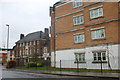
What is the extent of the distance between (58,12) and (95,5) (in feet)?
31.1

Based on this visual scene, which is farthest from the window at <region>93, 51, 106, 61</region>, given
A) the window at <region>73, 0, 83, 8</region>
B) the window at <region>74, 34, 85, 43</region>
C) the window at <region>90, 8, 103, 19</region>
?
the window at <region>73, 0, 83, 8</region>

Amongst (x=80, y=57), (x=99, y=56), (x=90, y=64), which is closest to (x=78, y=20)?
(x=80, y=57)

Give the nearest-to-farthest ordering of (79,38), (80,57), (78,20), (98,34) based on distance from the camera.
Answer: (98,34) → (80,57) → (79,38) → (78,20)

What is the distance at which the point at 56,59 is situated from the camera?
1219 inches

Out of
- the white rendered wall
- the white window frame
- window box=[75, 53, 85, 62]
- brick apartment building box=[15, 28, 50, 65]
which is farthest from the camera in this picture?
brick apartment building box=[15, 28, 50, 65]

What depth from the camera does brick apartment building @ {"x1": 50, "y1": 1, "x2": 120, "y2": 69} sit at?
69.9 feet

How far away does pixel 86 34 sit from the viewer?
80.3ft

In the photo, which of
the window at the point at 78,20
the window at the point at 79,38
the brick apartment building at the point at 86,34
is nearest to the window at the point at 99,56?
the brick apartment building at the point at 86,34

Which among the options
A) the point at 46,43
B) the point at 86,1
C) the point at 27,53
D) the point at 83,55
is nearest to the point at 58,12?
the point at 86,1

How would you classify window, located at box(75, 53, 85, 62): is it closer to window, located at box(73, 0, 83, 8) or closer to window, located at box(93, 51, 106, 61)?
window, located at box(93, 51, 106, 61)

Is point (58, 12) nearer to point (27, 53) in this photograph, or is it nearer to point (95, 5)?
point (95, 5)

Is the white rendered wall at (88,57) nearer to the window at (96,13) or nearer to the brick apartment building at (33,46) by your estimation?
the window at (96,13)

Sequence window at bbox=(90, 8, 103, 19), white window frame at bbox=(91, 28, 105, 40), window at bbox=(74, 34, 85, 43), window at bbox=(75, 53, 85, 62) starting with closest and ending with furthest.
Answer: white window frame at bbox=(91, 28, 105, 40), window at bbox=(90, 8, 103, 19), window at bbox=(75, 53, 85, 62), window at bbox=(74, 34, 85, 43)

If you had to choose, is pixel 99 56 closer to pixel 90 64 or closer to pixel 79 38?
pixel 90 64
